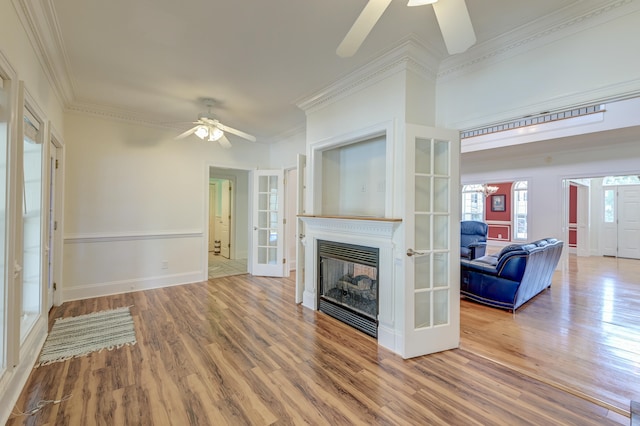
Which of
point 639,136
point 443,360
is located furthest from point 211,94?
point 639,136

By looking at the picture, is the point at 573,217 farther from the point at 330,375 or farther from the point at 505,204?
the point at 330,375

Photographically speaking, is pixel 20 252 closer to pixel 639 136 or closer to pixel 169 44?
pixel 169 44

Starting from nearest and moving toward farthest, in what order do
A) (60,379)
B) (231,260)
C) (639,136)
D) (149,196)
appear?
(60,379)
(149,196)
(639,136)
(231,260)

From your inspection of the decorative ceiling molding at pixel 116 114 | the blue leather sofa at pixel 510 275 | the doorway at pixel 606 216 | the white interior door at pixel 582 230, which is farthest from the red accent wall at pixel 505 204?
the decorative ceiling molding at pixel 116 114

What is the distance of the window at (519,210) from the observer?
8703 millimetres

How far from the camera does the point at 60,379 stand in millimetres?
2100

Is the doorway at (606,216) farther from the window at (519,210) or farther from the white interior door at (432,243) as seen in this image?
the white interior door at (432,243)

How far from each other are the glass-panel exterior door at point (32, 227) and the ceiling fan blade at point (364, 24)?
2.75 m

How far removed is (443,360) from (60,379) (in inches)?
118

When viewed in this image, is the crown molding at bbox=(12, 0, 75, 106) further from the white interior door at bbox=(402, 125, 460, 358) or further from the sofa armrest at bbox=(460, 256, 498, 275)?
the sofa armrest at bbox=(460, 256, 498, 275)

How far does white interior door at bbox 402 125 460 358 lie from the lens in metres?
2.46

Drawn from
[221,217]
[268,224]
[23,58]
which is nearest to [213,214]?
[221,217]

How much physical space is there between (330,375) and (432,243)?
1.40 m

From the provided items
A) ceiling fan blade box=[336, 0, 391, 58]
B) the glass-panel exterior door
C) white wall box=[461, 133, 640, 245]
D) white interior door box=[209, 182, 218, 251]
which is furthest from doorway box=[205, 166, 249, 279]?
white wall box=[461, 133, 640, 245]
